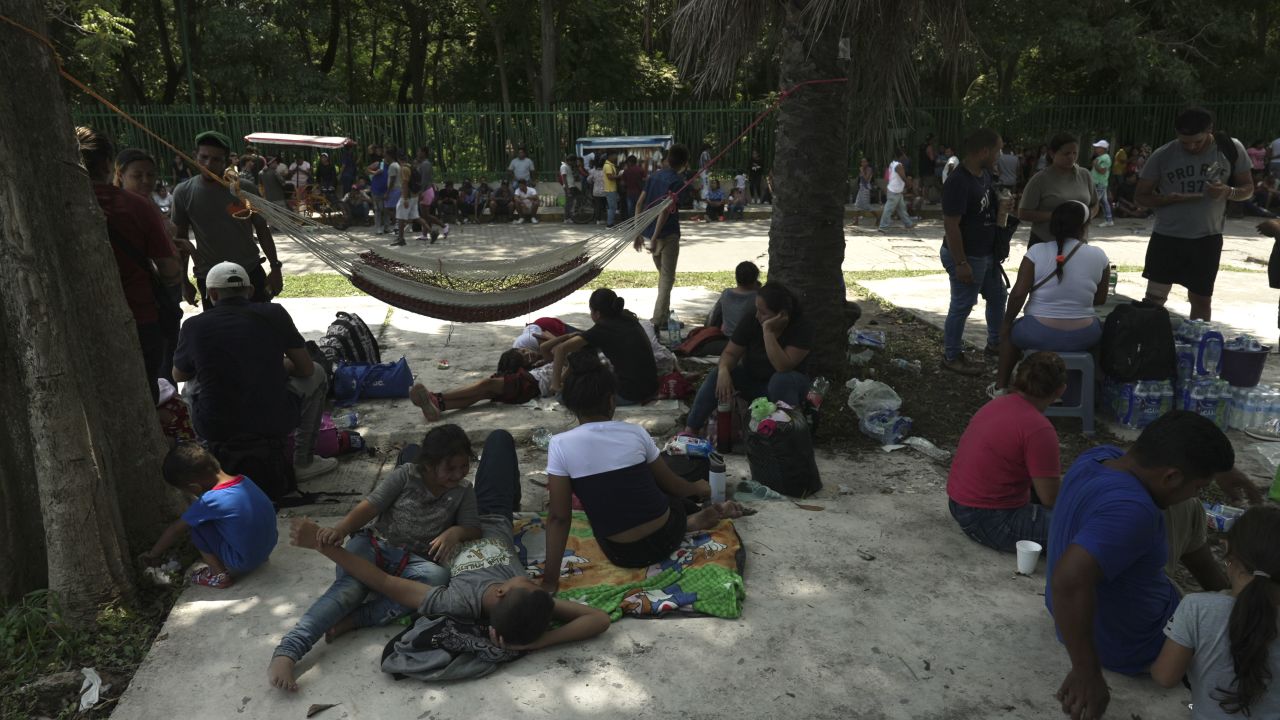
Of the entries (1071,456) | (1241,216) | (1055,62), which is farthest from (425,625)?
(1055,62)

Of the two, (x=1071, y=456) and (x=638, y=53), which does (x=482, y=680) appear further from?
(x=638, y=53)

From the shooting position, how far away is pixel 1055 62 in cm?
2155

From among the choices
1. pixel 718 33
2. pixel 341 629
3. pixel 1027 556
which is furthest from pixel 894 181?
pixel 341 629

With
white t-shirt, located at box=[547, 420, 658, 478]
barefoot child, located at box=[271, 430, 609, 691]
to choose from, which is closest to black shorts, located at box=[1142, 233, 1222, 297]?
white t-shirt, located at box=[547, 420, 658, 478]

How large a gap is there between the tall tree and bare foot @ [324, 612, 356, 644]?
366 cm

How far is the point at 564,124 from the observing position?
61.7ft

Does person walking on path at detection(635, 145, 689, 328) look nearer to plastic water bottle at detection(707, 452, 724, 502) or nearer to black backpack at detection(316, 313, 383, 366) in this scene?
black backpack at detection(316, 313, 383, 366)

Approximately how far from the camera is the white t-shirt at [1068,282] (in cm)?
540

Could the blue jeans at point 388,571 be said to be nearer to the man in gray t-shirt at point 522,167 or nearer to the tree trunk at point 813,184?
the tree trunk at point 813,184

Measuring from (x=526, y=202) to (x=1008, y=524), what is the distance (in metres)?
14.4

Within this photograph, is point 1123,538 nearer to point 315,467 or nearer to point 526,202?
point 315,467

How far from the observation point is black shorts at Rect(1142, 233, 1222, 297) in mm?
6363

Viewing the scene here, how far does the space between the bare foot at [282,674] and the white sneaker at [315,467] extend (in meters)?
1.86

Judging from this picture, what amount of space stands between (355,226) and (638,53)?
1262cm
